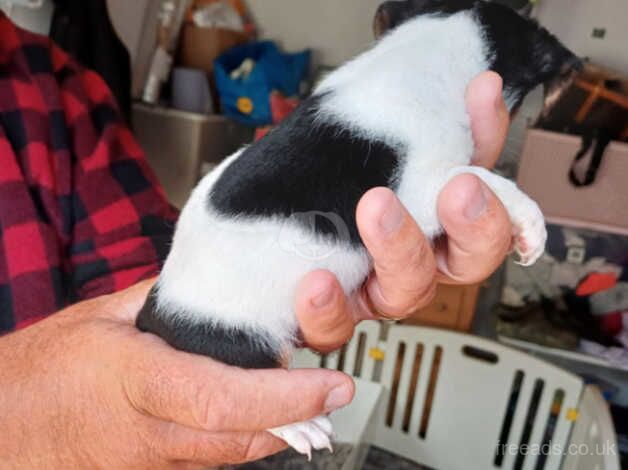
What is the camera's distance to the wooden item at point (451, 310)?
190 cm

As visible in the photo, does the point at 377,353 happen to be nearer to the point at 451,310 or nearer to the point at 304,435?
the point at 451,310

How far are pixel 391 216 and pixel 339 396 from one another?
21 cm

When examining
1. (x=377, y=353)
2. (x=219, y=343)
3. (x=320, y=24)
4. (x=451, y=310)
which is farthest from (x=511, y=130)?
(x=219, y=343)

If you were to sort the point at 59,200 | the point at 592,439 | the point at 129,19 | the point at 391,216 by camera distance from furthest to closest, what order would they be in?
1. the point at 129,19
2. the point at 592,439
3. the point at 59,200
4. the point at 391,216

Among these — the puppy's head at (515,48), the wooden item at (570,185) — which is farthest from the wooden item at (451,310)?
the puppy's head at (515,48)

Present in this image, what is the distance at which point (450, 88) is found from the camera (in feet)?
2.36

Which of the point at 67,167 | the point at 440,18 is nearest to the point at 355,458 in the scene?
the point at 67,167

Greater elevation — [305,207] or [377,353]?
[305,207]

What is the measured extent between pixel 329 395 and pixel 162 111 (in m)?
1.67

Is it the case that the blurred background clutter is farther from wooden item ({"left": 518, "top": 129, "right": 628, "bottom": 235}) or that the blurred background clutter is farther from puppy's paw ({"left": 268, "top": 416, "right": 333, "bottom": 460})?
puppy's paw ({"left": 268, "top": 416, "right": 333, "bottom": 460})

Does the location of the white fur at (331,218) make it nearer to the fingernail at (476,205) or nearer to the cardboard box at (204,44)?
the fingernail at (476,205)

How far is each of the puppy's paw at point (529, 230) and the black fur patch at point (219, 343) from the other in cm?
31

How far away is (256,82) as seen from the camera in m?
2.06

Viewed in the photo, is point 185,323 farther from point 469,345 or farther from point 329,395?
point 469,345
